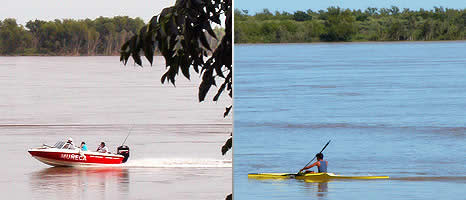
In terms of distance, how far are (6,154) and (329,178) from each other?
137cm

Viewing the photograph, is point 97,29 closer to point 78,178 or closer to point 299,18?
point 78,178

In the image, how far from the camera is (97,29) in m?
3.20

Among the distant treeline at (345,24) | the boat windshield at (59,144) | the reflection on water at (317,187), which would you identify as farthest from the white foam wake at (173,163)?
the distant treeline at (345,24)

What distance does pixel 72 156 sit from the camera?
10.5ft

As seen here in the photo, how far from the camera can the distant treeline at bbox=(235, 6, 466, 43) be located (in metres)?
3.20

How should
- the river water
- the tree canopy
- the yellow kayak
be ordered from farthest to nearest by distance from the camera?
1. the yellow kayak
2. the river water
3. the tree canopy

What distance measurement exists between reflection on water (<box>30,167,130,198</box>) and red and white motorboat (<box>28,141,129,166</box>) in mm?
29

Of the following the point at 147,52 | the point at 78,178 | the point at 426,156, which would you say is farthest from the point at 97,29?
the point at 426,156

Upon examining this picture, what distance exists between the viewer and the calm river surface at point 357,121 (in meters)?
3.37

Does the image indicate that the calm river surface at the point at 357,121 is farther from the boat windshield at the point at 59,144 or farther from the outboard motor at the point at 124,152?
the boat windshield at the point at 59,144

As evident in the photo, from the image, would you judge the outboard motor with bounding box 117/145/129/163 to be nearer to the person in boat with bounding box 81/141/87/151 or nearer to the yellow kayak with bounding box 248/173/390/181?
the person in boat with bounding box 81/141/87/151

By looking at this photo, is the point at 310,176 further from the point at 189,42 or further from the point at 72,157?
the point at 72,157

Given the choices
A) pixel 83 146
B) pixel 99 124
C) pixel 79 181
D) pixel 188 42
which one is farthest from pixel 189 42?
pixel 79 181

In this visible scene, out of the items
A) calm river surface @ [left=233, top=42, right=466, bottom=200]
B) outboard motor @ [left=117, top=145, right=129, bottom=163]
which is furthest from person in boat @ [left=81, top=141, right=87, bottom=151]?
calm river surface @ [left=233, top=42, right=466, bottom=200]
